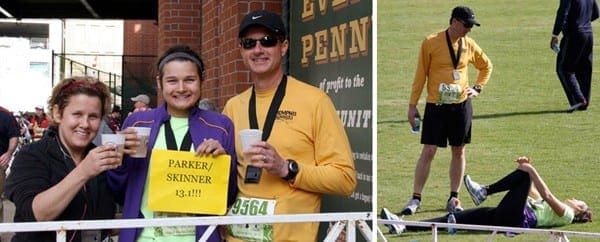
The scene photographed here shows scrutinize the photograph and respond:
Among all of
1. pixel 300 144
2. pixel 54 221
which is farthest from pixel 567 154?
pixel 54 221

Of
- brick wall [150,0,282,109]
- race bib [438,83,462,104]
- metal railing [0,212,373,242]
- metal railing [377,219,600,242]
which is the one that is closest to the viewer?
metal railing [0,212,373,242]

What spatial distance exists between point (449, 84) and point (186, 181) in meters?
2.30

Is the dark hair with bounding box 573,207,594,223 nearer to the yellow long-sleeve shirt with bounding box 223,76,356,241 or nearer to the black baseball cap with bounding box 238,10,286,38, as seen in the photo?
the yellow long-sleeve shirt with bounding box 223,76,356,241

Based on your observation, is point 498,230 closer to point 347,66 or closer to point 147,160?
point 347,66

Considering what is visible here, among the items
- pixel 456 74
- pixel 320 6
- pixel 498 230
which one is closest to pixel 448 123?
pixel 456 74

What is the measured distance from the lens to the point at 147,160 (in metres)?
3.25

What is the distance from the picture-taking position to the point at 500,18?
5.01 metres

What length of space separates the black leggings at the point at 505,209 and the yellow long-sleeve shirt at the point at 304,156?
183 centimetres

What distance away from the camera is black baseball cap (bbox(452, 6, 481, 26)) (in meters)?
4.96

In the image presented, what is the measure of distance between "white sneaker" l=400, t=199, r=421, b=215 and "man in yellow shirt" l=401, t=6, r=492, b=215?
32 centimetres

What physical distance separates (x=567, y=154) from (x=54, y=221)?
2.94 m

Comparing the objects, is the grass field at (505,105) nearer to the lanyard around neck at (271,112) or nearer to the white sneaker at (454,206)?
the white sneaker at (454,206)

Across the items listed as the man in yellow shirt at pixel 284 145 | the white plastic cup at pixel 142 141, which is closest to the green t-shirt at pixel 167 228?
the white plastic cup at pixel 142 141

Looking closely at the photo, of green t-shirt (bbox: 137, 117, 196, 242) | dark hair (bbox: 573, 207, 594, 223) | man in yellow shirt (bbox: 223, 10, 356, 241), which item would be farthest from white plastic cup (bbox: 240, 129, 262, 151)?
dark hair (bbox: 573, 207, 594, 223)
